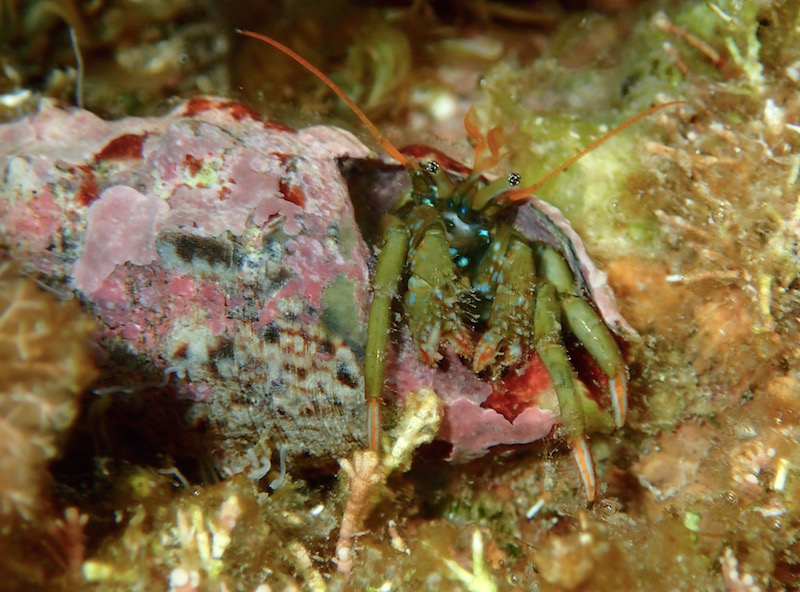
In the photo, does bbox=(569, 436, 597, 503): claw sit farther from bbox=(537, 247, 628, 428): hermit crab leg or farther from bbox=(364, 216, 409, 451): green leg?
bbox=(364, 216, 409, 451): green leg

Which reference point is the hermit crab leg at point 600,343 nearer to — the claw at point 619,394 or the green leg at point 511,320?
the claw at point 619,394

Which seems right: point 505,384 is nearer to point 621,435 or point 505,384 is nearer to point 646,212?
point 621,435

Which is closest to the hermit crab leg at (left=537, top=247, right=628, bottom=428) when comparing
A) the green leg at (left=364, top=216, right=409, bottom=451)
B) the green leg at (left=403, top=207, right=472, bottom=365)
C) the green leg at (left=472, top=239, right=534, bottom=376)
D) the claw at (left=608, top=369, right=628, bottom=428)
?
the claw at (left=608, top=369, right=628, bottom=428)

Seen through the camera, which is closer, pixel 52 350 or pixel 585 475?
pixel 52 350

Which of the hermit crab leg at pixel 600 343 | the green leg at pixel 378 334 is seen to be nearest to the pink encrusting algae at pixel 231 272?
the green leg at pixel 378 334

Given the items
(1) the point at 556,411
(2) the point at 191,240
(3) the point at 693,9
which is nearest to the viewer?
(2) the point at 191,240

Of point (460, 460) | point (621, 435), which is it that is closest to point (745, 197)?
point (621, 435)

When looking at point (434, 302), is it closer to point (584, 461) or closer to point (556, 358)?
point (556, 358)
